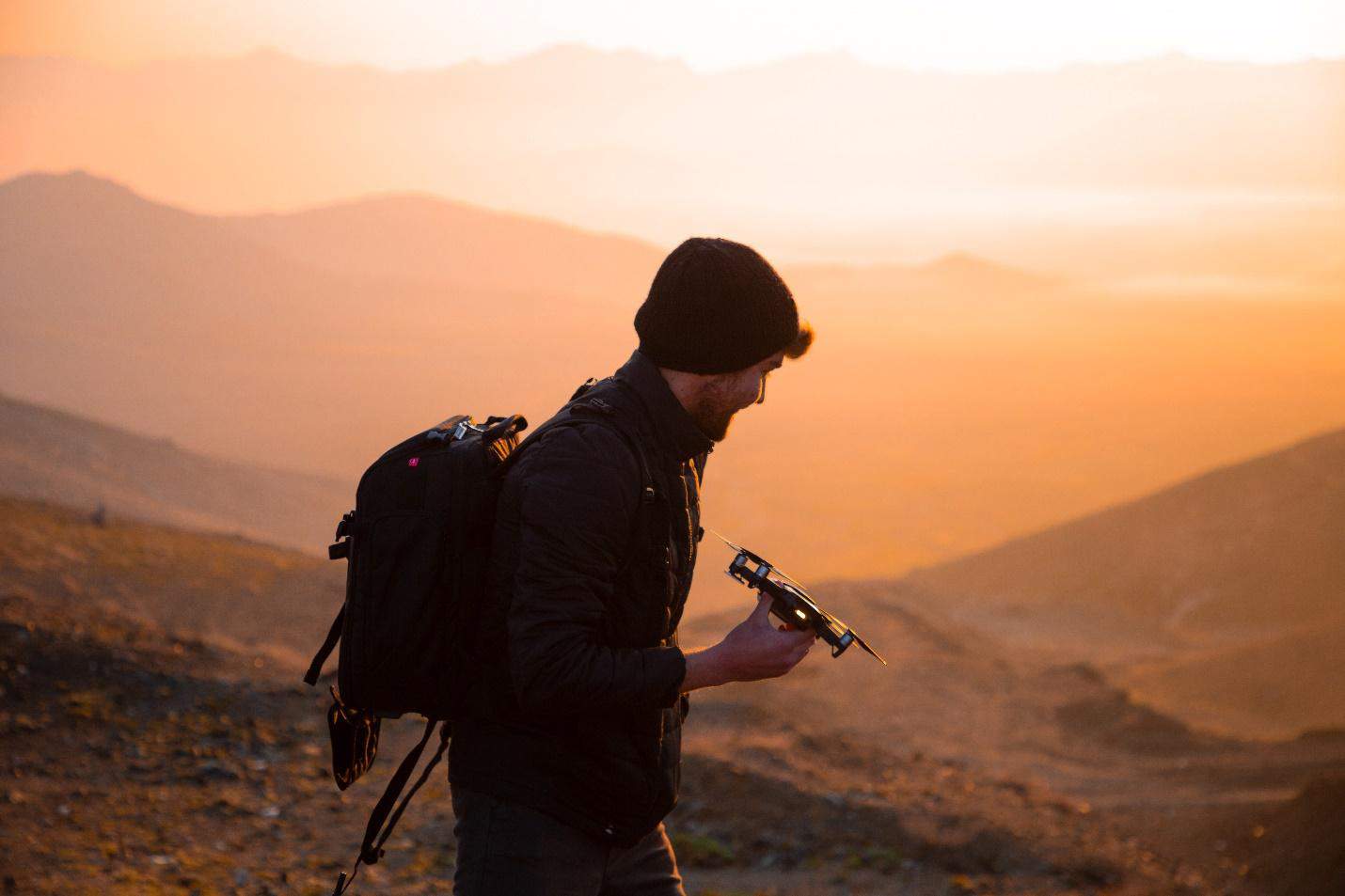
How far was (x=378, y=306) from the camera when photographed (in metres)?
164

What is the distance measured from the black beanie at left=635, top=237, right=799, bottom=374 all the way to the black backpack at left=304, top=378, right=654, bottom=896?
24 centimetres

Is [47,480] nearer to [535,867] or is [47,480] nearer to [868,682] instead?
[868,682]

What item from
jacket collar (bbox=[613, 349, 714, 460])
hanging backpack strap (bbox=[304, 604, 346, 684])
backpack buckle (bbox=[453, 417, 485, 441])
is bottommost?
hanging backpack strap (bbox=[304, 604, 346, 684])

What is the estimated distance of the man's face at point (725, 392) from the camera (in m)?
2.80

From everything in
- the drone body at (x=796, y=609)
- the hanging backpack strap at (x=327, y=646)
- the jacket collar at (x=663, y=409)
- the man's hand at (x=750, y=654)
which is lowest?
the hanging backpack strap at (x=327, y=646)

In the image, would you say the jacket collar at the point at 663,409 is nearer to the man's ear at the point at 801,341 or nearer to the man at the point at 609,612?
the man at the point at 609,612

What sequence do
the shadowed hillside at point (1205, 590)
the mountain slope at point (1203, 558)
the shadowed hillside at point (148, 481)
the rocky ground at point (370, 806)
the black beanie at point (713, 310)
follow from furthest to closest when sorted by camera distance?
the mountain slope at point (1203, 558)
the shadowed hillside at point (148, 481)
the shadowed hillside at point (1205, 590)
the rocky ground at point (370, 806)
the black beanie at point (713, 310)

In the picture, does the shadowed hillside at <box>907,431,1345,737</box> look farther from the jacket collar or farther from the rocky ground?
the jacket collar

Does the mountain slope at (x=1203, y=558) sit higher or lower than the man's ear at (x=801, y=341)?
lower

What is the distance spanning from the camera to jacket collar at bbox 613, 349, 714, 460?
9.04 ft

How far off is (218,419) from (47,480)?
68.3m

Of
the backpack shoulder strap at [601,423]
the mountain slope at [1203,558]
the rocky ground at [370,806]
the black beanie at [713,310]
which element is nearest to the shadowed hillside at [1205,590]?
the mountain slope at [1203,558]

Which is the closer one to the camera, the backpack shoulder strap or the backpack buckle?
the backpack shoulder strap

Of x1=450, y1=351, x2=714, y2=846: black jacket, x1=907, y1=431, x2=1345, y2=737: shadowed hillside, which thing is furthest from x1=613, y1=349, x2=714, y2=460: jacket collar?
x1=907, y1=431, x2=1345, y2=737: shadowed hillside
